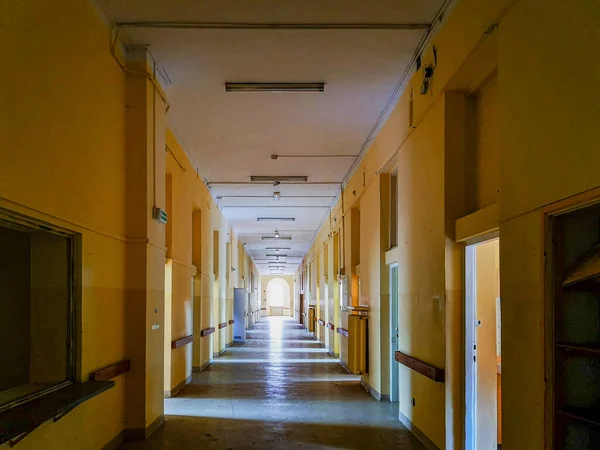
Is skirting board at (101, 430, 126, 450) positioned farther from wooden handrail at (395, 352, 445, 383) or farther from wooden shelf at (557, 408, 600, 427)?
wooden shelf at (557, 408, 600, 427)

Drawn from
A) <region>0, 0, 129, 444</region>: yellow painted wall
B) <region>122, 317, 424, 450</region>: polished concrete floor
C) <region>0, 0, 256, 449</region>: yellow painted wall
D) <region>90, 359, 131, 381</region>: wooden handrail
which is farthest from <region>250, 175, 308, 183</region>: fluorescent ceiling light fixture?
<region>90, 359, 131, 381</region>: wooden handrail

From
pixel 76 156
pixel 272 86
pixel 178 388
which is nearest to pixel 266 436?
pixel 178 388

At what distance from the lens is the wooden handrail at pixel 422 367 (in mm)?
4914

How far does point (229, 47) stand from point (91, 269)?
2.34 metres

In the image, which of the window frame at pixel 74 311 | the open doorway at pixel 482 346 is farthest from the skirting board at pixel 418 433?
the window frame at pixel 74 311

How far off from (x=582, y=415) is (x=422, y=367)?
2.67 metres

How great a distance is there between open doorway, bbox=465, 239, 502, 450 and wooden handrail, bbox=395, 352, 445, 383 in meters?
0.32

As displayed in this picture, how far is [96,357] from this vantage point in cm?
472

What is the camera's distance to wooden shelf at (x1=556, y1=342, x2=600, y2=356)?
2611 mm

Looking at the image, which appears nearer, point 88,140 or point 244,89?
point 88,140

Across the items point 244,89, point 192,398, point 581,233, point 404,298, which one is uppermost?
point 244,89

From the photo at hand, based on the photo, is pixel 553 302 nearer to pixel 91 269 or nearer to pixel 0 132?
pixel 0 132

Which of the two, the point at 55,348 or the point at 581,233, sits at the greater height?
the point at 581,233

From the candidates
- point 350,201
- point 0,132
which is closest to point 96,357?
point 0,132
